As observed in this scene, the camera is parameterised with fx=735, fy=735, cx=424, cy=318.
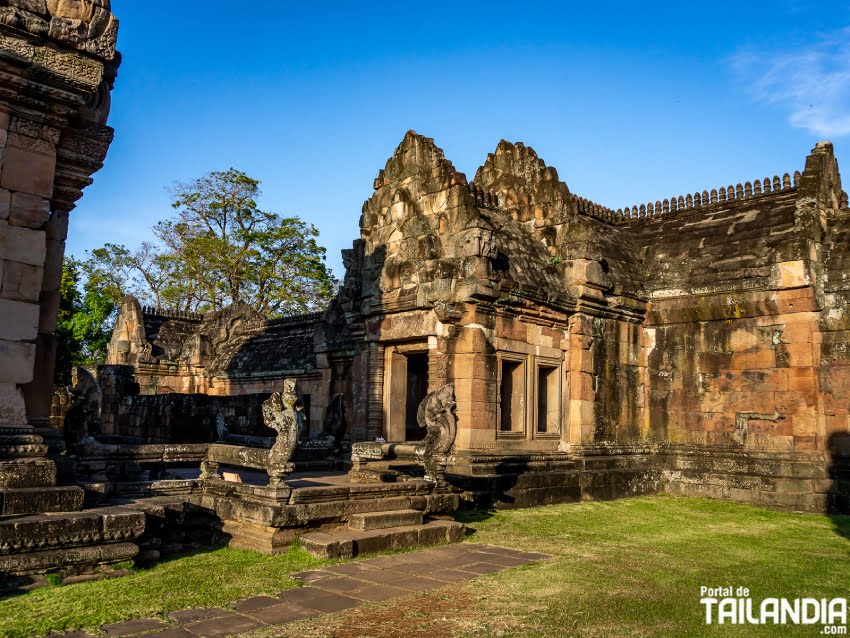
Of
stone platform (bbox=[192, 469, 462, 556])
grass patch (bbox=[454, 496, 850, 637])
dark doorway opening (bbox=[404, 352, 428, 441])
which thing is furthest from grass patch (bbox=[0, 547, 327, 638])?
dark doorway opening (bbox=[404, 352, 428, 441])

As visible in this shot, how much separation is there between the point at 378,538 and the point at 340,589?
162 cm

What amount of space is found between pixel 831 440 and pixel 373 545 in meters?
9.68

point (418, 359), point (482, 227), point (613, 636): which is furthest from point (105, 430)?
point (613, 636)

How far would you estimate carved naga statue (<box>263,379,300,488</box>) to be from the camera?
327 inches

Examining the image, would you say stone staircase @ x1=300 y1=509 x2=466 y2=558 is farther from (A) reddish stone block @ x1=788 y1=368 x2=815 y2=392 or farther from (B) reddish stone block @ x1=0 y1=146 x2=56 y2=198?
(A) reddish stone block @ x1=788 y1=368 x2=815 y2=392

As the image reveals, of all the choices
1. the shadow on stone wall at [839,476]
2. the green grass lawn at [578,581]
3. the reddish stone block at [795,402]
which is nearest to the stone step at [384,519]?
the green grass lawn at [578,581]

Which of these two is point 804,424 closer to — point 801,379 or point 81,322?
point 801,379

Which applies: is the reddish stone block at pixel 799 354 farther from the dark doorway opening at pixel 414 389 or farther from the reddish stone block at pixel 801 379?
the dark doorway opening at pixel 414 389

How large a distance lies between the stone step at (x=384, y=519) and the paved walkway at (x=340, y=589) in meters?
0.55

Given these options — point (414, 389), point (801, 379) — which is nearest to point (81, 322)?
point (414, 389)

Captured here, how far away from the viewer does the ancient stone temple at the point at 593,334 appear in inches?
500

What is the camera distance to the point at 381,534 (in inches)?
332

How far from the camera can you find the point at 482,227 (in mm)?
12547

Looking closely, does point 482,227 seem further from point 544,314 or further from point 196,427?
point 196,427
